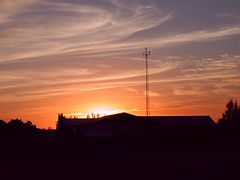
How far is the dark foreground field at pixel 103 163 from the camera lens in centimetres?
2241

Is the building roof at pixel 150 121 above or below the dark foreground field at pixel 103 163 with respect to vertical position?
above

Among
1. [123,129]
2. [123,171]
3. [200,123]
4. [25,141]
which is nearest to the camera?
[123,171]

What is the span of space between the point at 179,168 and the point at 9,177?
27.2ft

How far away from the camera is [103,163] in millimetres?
26188

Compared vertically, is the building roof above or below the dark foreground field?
above

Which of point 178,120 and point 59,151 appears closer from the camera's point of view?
point 59,151

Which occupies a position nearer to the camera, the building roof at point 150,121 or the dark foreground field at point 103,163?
the dark foreground field at point 103,163

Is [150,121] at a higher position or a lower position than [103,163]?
higher

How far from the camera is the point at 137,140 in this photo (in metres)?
42.0

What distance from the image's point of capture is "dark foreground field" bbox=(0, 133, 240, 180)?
2241 centimetres

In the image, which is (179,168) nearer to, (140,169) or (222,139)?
(140,169)

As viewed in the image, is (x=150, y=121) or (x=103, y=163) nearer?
(x=103, y=163)

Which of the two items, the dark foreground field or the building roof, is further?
the building roof

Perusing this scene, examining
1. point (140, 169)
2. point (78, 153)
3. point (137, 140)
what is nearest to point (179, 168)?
point (140, 169)
